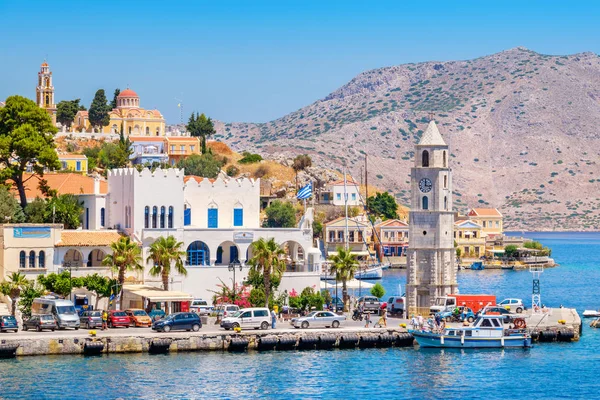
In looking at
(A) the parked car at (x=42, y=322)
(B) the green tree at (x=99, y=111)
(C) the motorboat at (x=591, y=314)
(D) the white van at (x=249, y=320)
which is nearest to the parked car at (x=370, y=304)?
(D) the white van at (x=249, y=320)

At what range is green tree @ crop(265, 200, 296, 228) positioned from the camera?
131 m

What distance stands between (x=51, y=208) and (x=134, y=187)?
8.33 meters

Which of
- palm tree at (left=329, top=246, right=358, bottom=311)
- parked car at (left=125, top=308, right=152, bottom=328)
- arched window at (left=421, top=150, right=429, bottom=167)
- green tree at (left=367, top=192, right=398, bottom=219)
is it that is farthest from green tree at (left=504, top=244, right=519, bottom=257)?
parked car at (left=125, top=308, right=152, bottom=328)

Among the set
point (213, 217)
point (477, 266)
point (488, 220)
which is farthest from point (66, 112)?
point (213, 217)

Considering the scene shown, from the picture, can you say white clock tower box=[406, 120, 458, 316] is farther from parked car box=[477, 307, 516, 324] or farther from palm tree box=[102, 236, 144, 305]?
palm tree box=[102, 236, 144, 305]

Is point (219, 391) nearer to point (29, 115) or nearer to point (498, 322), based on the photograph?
point (498, 322)

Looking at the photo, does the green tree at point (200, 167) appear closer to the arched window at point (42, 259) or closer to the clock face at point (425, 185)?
the arched window at point (42, 259)

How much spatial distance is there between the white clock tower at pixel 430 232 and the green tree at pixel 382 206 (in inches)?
3542

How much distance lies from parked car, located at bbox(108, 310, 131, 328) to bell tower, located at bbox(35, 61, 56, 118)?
3299 inches

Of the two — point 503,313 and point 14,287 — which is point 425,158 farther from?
point 14,287

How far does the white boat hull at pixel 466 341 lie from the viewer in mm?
64062

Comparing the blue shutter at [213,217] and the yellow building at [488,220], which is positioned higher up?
the yellow building at [488,220]

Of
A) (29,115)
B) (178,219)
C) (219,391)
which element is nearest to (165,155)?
(29,115)

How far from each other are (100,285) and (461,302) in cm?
2110
